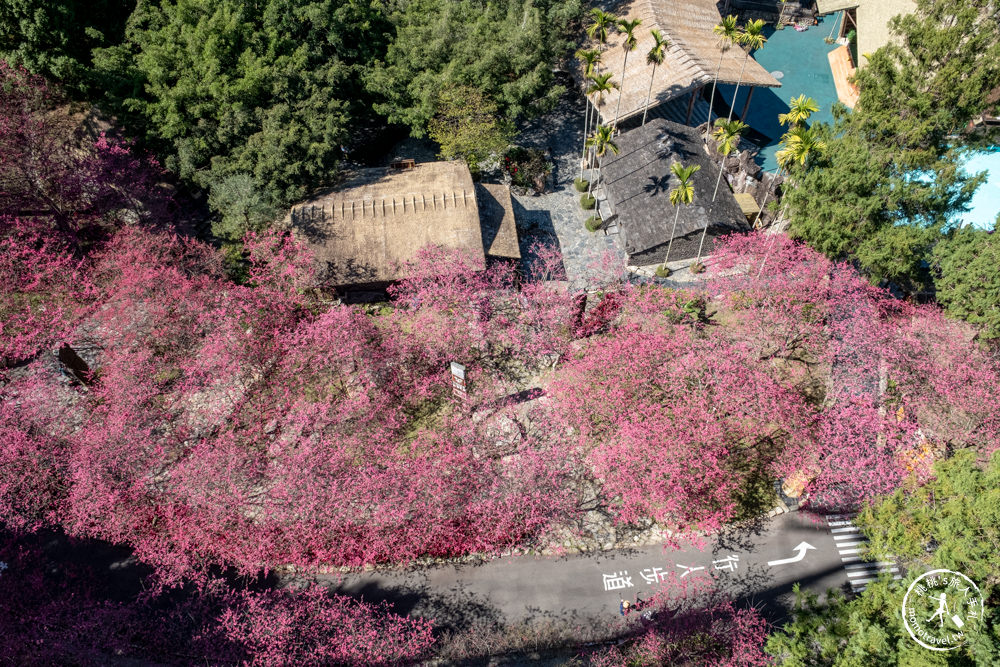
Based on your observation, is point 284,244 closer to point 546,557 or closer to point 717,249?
point 546,557

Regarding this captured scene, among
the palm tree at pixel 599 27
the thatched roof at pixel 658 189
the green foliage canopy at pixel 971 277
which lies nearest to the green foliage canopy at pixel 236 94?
the palm tree at pixel 599 27

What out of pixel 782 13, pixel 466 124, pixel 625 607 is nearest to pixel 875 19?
pixel 782 13

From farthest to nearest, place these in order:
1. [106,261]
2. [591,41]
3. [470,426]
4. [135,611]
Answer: [591,41] < [106,261] < [470,426] < [135,611]

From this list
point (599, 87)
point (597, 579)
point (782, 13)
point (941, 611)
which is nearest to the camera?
point (941, 611)

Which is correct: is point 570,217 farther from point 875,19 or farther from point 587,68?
point 875,19

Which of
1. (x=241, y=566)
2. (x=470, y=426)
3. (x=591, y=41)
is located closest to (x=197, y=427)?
(x=241, y=566)

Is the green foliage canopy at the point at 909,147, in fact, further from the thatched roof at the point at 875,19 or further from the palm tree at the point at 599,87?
the thatched roof at the point at 875,19
